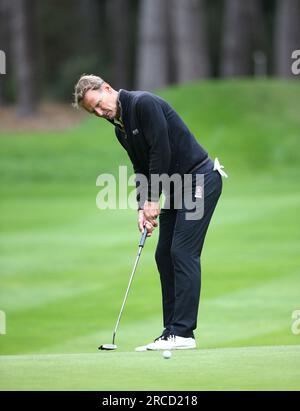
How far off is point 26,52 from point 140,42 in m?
5.02

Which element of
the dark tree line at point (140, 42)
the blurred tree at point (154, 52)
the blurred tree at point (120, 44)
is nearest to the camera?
the dark tree line at point (140, 42)

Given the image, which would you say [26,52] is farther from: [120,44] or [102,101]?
[102,101]

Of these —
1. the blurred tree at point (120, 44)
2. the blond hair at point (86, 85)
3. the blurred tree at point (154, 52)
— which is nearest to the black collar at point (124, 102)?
the blond hair at point (86, 85)

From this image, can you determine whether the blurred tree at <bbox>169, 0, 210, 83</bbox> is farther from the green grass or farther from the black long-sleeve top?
the black long-sleeve top

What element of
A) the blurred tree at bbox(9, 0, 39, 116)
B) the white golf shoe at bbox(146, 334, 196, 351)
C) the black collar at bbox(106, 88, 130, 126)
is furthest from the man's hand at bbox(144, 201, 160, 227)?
the blurred tree at bbox(9, 0, 39, 116)

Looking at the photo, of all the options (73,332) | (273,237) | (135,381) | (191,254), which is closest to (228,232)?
(273,237)

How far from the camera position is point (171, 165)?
722 cm

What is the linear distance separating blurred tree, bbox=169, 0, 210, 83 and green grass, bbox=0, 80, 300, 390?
526cm

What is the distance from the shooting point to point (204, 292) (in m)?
13.9

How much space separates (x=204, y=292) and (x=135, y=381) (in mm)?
8213

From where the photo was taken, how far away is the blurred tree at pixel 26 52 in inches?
1415

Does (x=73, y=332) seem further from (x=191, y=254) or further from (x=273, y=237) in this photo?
(x=273, y=237)

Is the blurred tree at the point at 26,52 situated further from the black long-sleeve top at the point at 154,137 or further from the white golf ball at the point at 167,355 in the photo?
the white golf ball at the point at 167,355

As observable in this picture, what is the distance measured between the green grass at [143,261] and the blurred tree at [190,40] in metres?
5.26
